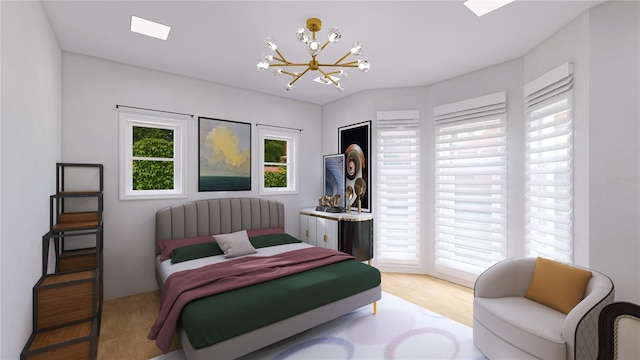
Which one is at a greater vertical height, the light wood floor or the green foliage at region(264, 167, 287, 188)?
the green foliage at region(264, 167, 287, 188)

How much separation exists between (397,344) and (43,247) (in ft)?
10.2

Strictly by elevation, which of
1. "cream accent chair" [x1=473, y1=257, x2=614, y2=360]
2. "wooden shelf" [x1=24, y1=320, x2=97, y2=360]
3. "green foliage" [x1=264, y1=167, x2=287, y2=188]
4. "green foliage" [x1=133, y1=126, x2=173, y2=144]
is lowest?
"wooden shelf" [x1=24, y1=320, x2=97, y2=360]

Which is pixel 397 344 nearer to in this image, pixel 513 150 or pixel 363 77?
pixel 513 150

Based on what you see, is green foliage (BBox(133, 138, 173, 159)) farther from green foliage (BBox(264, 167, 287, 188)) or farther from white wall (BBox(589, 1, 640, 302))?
white wall (BBox(589, 1, 640, 302))

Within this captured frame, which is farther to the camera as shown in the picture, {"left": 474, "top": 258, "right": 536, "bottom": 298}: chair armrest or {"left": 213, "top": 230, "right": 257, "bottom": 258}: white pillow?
{"left": 213, "top": 230, "right": 257, "bottom": 258}: white pillow

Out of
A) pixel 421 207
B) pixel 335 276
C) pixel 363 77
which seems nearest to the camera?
pixel 335 276

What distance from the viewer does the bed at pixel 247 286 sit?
1.98 m

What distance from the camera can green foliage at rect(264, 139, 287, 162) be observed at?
4.79 m

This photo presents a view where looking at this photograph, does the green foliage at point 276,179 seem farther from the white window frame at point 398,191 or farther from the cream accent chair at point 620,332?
the cream accent chair at point 620,332

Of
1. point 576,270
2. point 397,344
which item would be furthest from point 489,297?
point 397,344

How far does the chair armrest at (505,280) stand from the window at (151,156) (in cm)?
368

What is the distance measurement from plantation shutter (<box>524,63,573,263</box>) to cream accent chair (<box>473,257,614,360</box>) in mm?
530

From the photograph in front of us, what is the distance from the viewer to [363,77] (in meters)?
3.96

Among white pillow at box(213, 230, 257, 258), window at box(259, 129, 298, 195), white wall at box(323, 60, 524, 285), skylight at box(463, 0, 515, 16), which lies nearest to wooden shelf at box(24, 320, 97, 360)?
white pillow at box(213, 230, 257, 258)
